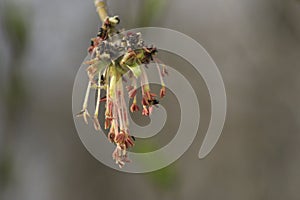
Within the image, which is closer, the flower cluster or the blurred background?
the flower cluster

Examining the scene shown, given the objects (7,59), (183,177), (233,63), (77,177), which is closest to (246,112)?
(233,63)

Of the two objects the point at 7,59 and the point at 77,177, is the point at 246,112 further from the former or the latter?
the point at 7,59

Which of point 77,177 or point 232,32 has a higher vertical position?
point 232,32

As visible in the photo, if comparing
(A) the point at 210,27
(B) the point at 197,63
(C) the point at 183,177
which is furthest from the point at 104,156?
(A) the point at 210,27

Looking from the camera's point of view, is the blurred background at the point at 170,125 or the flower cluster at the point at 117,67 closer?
the flower cluster at the point at 117,67

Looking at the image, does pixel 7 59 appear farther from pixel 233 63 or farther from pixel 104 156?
pixel 233 63

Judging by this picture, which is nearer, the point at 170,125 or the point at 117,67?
the point at 117,67

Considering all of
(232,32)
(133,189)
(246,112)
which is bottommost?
(133,189)
